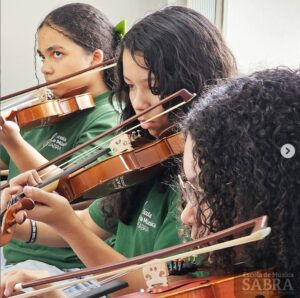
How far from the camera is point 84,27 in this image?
4.63 ft

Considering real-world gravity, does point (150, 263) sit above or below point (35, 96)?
below

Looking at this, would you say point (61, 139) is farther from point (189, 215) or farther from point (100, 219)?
point (189, 215)

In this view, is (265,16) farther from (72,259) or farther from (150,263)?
(150,263)

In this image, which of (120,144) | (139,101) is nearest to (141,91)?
(139,101)

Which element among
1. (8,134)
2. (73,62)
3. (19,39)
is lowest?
(8,134)

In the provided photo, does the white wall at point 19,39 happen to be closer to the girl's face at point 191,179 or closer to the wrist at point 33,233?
the wrist at point 33,233

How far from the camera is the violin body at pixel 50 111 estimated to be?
52.7 inches

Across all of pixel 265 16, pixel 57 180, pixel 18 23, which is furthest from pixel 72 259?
pixel 18 23

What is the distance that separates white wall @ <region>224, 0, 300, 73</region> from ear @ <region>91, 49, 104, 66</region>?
337mm

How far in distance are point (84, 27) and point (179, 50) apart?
55 cm

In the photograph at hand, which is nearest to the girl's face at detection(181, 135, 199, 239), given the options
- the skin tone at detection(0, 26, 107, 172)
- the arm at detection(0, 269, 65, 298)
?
the arm at detection(0, 269, 65, 298)

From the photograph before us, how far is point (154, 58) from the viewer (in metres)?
0.93

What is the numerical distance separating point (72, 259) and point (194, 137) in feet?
2.16

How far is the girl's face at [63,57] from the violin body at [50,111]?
2.9 inches
